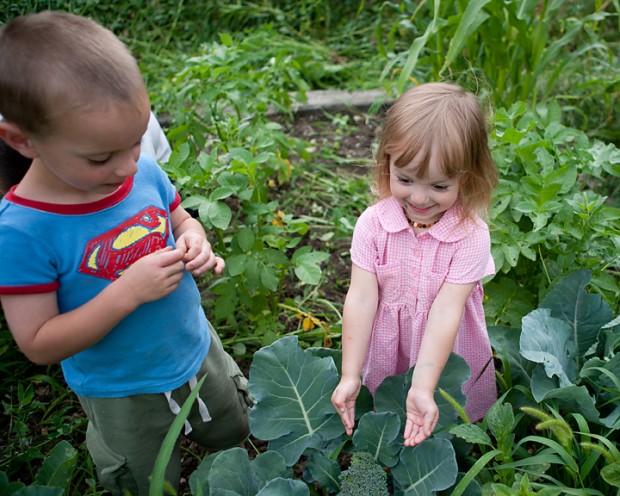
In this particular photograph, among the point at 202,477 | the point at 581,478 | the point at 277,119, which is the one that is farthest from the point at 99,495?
the point at 277,119

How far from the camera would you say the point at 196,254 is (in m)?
1.45

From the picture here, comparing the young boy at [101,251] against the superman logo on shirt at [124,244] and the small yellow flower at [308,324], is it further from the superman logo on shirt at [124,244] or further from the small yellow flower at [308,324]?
→ the small yellow flower at [308,324]

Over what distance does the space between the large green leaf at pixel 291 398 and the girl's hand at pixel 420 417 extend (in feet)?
0.71

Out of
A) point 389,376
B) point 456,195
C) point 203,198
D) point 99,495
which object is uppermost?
point 456,195

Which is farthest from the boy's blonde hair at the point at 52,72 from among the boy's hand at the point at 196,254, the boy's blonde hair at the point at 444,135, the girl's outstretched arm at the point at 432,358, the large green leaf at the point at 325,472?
the large green leaf at the point at 325,472

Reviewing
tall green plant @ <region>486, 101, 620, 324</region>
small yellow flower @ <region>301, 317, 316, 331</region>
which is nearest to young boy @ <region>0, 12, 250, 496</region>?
small yellow flower @ <region>301, 317, 316, 331</region>

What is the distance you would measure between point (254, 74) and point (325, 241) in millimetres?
802

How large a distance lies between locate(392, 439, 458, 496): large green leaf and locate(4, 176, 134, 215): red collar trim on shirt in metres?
0.88

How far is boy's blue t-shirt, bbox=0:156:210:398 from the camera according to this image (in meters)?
1.25

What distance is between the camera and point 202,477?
1.54 meters

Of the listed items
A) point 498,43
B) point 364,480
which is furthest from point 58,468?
point 498,43

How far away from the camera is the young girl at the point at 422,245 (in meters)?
1.39

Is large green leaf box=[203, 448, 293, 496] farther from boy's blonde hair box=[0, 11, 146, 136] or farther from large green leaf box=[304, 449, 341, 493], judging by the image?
boy's blonde hair box=[0, 11, 146, 136]

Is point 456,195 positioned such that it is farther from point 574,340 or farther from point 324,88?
point 324,88
